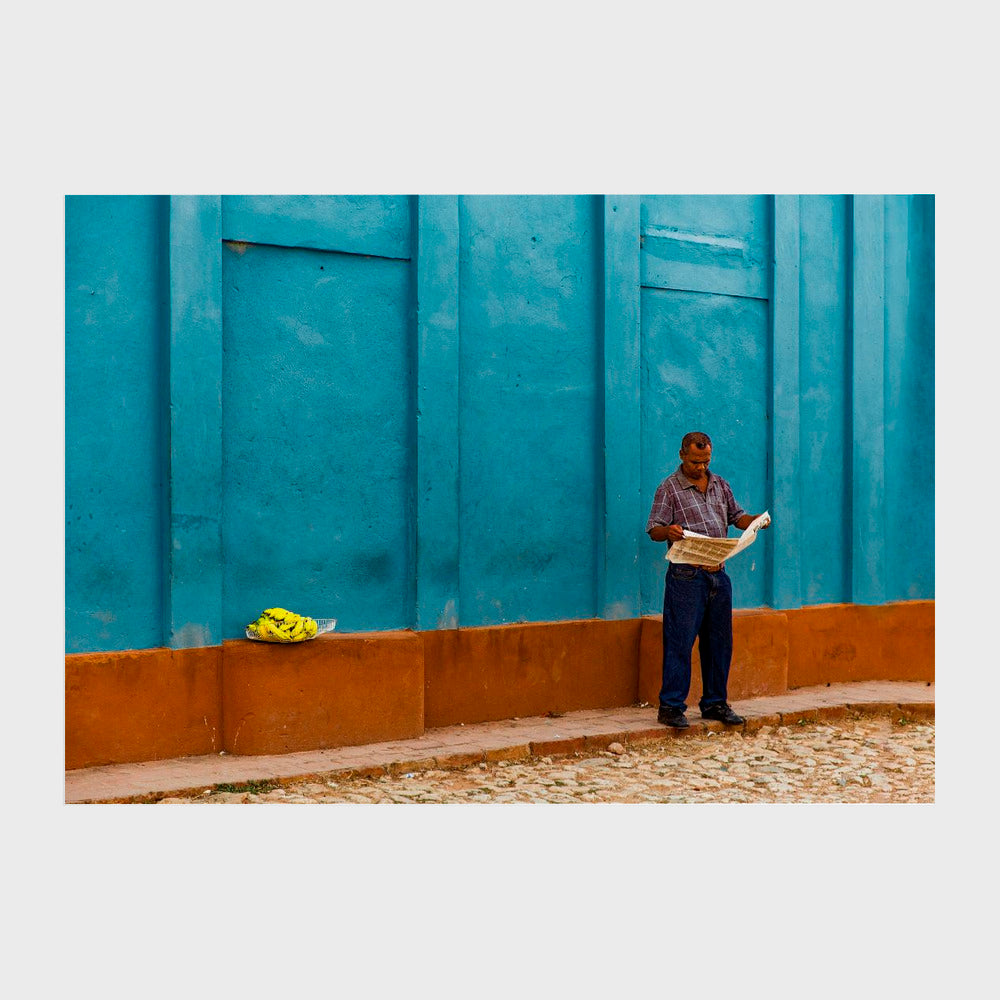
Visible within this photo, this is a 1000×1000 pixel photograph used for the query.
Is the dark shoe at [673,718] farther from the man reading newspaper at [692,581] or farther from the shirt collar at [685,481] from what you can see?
the shirt collar at [685,481]

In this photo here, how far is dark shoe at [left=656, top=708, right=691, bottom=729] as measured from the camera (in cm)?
665

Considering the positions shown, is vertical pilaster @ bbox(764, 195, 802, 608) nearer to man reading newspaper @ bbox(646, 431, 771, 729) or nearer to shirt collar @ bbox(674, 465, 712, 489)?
man reading newspaper @ bbox(646, 431, 771, 729)

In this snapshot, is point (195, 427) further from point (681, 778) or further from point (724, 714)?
point (724, 714)

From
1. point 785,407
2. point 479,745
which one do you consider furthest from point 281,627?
point 785,407

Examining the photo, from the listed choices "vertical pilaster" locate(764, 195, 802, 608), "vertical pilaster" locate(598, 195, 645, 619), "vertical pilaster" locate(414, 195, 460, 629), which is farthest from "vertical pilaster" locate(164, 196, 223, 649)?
"vertical pilaster" locate(764, 195, 802, 608)

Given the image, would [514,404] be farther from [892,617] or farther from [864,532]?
[892,617]

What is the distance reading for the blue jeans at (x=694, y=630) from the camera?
21.6 ft

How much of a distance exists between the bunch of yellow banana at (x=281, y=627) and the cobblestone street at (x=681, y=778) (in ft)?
2.60

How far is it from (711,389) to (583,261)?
1.36m

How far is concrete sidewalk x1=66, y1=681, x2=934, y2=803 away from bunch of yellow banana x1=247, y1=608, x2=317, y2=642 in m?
0.63

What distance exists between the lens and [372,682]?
6.09 meters

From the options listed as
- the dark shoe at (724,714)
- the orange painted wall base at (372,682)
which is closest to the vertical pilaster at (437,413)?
the orange painted wall base at (372,682)

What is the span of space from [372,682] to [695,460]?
2.29 metres

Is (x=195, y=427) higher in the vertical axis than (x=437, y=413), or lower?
lower
